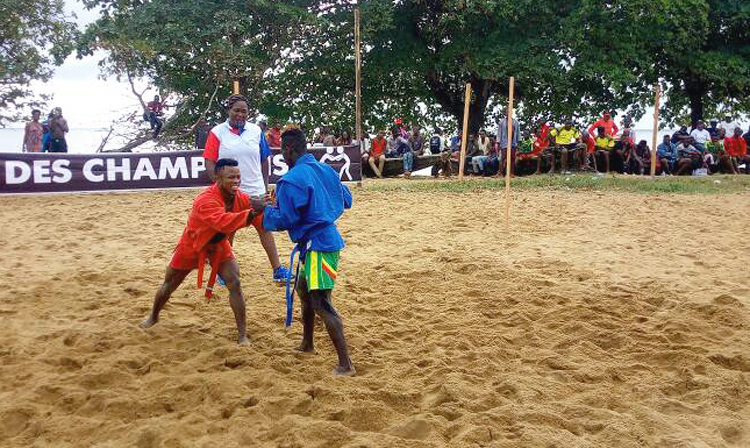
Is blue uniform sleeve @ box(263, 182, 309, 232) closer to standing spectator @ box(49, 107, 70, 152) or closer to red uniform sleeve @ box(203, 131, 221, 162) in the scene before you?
red uniform sleeve @ box(203, 131, 221, 162)

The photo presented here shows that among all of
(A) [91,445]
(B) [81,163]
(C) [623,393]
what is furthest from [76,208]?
(C) [623,393]

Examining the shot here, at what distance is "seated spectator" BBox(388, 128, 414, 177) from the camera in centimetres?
1833

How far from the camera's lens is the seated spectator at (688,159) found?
17.4 m

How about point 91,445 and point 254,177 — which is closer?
point 91,445

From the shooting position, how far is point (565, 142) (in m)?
17.6

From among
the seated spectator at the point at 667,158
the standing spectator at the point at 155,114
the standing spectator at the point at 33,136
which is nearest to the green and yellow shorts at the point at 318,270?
the standing spectator at the point at 33,136

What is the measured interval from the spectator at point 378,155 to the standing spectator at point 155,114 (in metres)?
5.83

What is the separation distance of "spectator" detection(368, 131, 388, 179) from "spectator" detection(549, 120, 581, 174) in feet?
15.0

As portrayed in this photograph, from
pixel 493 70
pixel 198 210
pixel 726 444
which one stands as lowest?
pixel 726 444

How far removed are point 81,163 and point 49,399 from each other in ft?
34.5

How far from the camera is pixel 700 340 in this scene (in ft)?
16.5

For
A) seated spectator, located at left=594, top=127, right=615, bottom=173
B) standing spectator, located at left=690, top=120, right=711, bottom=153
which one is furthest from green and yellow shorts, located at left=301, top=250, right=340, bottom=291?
standing spectator, located at left=690, top=120, right=711, bottom=153

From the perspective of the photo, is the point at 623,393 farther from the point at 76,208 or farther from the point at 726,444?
→ the point at 76,208

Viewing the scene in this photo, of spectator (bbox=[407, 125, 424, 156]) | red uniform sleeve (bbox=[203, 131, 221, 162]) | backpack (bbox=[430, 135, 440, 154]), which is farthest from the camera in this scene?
backpack (bbox=[430, 135, 440, 154])
